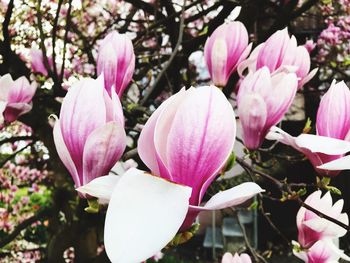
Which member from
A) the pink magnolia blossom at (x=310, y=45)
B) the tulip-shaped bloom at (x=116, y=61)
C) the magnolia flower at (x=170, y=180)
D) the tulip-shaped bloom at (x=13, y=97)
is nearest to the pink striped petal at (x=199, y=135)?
the magnolia flower at (x=170, y=180)

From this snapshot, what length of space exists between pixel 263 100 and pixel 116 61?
0.20m

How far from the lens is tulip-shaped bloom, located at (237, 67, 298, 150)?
57cm

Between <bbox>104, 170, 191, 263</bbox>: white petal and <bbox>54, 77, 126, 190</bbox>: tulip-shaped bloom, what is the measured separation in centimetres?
9

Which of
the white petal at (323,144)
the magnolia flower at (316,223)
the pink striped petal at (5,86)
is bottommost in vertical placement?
the magnolia flower at (316,223)

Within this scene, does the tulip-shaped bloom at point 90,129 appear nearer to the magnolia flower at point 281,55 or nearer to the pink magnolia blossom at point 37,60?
the magnolia flower at point 281,55

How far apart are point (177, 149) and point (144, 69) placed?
2.06 m

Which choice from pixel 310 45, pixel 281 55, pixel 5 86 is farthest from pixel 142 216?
pixel 310 45

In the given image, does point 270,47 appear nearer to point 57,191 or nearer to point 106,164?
point 106,164

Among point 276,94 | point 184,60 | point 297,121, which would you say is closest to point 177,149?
point 276,94

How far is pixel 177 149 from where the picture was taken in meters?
0.42

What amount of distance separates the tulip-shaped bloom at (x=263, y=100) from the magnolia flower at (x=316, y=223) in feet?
0.68

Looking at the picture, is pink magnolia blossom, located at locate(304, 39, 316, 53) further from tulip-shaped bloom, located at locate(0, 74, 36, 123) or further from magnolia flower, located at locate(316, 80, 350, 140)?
magnolia flower, located at locate(316, 80, 350, 140)

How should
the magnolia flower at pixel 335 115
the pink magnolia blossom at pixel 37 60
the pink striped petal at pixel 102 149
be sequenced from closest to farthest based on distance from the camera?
the pink striped petal at pixel 102 149 < the magnolia flower at pixel 335 115 < the pink magnolia blossom at pixel 37 60

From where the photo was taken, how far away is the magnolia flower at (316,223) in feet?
2.41
